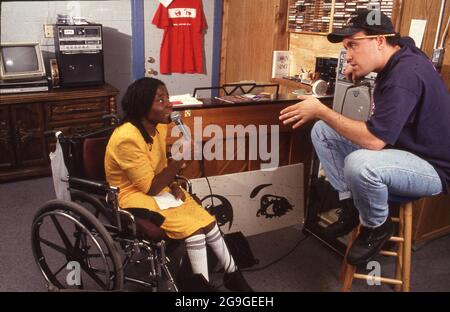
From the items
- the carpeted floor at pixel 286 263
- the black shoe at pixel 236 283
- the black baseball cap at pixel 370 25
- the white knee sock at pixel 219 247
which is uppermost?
the black baseball cap at pixel 370 25

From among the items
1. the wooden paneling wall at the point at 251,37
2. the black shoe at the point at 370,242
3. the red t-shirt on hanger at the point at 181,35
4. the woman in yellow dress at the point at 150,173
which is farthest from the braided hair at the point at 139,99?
the red t-shirt on hanger at the point at 181,35

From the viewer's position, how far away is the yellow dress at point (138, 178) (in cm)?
180

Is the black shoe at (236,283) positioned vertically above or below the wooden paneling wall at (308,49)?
below

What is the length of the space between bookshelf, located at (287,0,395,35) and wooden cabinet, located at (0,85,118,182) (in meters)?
1.71

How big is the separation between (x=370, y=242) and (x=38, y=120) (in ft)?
9.25

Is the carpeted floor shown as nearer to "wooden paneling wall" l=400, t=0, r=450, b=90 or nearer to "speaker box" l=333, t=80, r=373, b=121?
"speaker box" l=333, t=80, r=373, b=121

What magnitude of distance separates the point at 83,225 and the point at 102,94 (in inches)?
79.1

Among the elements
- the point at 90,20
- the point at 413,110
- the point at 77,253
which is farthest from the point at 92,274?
the point at 90,20

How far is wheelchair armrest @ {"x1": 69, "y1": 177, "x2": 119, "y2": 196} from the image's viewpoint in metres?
1.71

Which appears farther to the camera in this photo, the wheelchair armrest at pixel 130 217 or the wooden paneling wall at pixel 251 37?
the wooden paneling wall at pixel 251 37

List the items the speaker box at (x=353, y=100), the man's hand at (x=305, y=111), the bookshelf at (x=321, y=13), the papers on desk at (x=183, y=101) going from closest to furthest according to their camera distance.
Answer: the man's hand at (x=305, y=111) → the speaker box at (x=353, y=100) → the papers on desk at (x=183, y=101) → the bookshelf at (x=321, y=13)

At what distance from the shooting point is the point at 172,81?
4.50 meters

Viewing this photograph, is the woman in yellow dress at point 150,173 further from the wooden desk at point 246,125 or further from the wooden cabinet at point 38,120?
the wooden cabinet at point 38,120

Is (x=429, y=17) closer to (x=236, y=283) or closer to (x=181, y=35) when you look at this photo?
(x=236, y=283)
